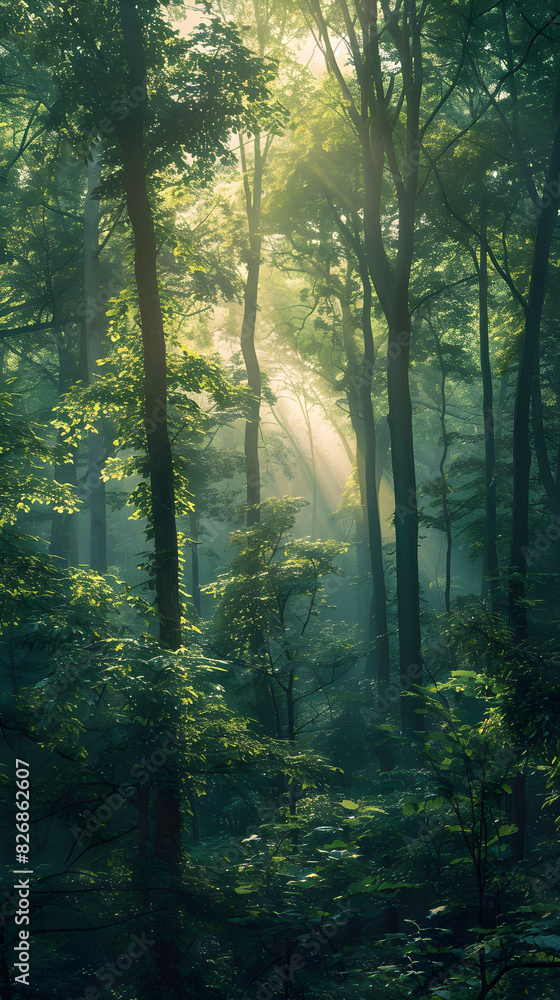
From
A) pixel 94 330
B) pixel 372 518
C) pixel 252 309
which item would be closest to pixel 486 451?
pixel 372 518

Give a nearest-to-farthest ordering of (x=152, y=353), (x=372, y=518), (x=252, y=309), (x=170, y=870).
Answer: (x=170, y=870)
(x=152, y=353)
(x=372, y=518)
(x=252, y=309)

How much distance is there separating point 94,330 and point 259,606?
9.81 m

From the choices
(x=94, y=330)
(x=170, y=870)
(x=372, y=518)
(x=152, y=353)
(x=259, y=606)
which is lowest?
(x=170, y=870)

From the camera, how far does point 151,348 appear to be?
7.21 m

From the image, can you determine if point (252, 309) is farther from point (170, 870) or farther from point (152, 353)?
point (170, 870)

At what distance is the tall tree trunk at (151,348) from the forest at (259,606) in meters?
0.03

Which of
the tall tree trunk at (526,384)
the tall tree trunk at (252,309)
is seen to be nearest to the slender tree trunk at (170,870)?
the tall tree trunk at (526,384)

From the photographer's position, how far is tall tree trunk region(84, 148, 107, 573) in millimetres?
14977

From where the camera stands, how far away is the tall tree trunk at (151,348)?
6.93 metres

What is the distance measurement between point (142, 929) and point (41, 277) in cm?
1375

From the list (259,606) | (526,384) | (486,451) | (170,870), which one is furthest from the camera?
(486,451)

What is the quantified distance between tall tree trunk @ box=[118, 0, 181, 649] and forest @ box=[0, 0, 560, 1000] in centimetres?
3

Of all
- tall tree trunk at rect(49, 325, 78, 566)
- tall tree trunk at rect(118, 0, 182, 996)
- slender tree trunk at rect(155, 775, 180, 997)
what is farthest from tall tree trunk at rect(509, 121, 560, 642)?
tall tree trunk at rect(49, 325, 78, 566)

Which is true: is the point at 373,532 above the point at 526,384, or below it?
above
